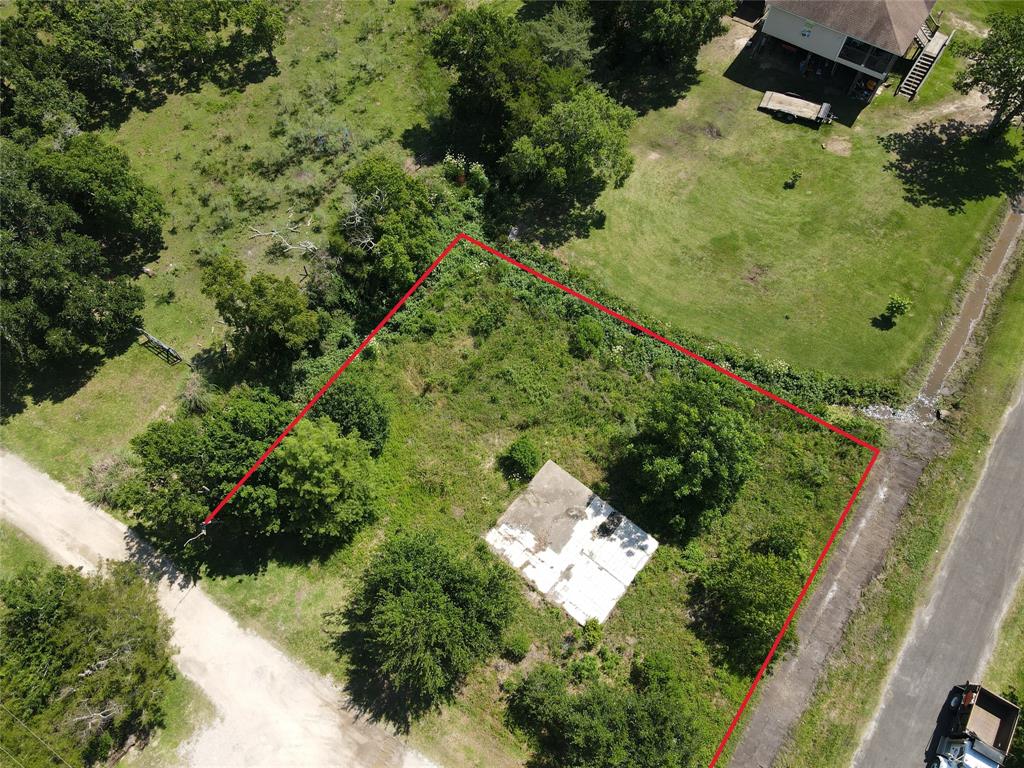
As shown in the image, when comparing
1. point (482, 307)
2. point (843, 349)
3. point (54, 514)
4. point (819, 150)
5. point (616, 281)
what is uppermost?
point (819, 150)

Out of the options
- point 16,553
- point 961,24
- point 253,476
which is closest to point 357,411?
point 253,476

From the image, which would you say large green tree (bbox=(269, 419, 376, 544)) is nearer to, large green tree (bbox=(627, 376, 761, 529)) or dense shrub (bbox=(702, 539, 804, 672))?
large green tree (bbox=(627, 376, 761, 529))

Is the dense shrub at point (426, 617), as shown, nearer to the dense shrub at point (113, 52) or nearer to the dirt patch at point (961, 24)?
the dense shrub at point (113, 52)

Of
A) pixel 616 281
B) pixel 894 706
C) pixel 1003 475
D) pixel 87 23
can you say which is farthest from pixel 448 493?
pixel 87 23

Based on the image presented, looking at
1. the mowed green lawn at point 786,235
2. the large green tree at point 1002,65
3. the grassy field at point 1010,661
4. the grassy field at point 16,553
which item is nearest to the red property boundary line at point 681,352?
the mowed green lawn at point 786,235

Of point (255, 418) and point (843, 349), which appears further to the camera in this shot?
point (843, 349)

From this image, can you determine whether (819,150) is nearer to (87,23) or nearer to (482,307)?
(482,307)
